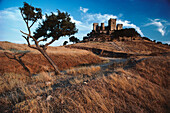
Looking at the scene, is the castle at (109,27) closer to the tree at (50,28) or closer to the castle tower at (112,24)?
the castle tower at (112,24)

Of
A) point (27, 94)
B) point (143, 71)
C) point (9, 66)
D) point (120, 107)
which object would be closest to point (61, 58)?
point (9, 66)

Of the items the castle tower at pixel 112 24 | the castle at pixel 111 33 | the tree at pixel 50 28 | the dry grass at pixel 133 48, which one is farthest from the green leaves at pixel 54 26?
the castle tower at pixel 112 24

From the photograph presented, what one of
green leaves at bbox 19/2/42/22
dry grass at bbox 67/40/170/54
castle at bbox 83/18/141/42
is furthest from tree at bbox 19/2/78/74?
castle at bbox 83/18/141/42

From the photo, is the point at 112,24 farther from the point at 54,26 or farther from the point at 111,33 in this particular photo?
the point at 54,26

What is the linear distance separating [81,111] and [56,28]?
8.77m

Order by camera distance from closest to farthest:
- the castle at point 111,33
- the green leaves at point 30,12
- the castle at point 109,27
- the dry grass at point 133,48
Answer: the green leaves at point 30,12
the dry grass at point 133,48
the castle at point 111,33
the castle at point 109,27

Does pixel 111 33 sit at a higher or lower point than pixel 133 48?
higher

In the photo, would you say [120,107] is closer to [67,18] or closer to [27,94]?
[27,94]

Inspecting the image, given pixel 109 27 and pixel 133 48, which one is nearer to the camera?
pixel 133 48

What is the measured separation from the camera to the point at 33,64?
1218 centimetres

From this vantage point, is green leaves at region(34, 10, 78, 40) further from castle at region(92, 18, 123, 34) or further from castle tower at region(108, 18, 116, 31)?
castle tower at region(108, 18, 116, 31)

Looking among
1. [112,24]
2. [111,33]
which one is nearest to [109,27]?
[112,24]

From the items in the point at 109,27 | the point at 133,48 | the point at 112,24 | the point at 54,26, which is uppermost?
the point at 112,24

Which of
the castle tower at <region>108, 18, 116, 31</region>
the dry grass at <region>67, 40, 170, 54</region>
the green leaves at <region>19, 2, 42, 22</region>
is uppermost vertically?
the castle tower at <region>108, 18, 116, 31</region>
